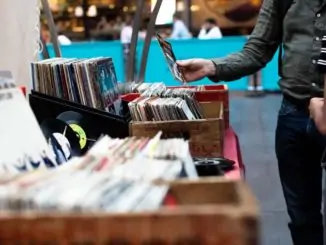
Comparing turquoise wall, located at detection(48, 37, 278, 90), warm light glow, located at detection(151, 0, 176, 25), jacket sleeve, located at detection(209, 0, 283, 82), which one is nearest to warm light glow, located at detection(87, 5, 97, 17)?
warm light glow, located at detection(151, 0, 176, 25)

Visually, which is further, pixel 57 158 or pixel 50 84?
pixel 50 84

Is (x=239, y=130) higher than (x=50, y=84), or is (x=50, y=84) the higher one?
(x=50, y=84)

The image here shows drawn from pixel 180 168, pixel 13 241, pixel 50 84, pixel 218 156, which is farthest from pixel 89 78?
pixel 13 241

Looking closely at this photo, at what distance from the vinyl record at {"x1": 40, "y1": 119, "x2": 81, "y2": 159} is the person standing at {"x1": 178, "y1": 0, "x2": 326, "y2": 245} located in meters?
0.59

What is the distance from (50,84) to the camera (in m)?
2.27

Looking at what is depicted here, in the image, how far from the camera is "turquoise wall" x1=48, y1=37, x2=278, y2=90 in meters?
10.9

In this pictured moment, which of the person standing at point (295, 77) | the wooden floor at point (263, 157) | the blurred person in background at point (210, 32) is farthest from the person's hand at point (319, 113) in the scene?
the blurred person in background at point (210, 32)

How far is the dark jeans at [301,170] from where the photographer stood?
251 centimetres

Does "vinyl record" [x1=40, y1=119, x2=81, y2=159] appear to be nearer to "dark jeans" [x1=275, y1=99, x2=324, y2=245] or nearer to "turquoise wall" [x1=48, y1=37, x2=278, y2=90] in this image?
"dark jeans" [x1=275, y1=99, x2=324, y2=245]

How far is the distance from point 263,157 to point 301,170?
3661 mm

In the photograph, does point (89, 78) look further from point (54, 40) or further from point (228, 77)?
point (54, 40)

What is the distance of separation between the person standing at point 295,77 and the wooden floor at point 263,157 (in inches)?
46.3

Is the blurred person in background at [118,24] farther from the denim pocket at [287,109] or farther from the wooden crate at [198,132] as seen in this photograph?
the wooden crate at [198,132]

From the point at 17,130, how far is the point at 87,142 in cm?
64
